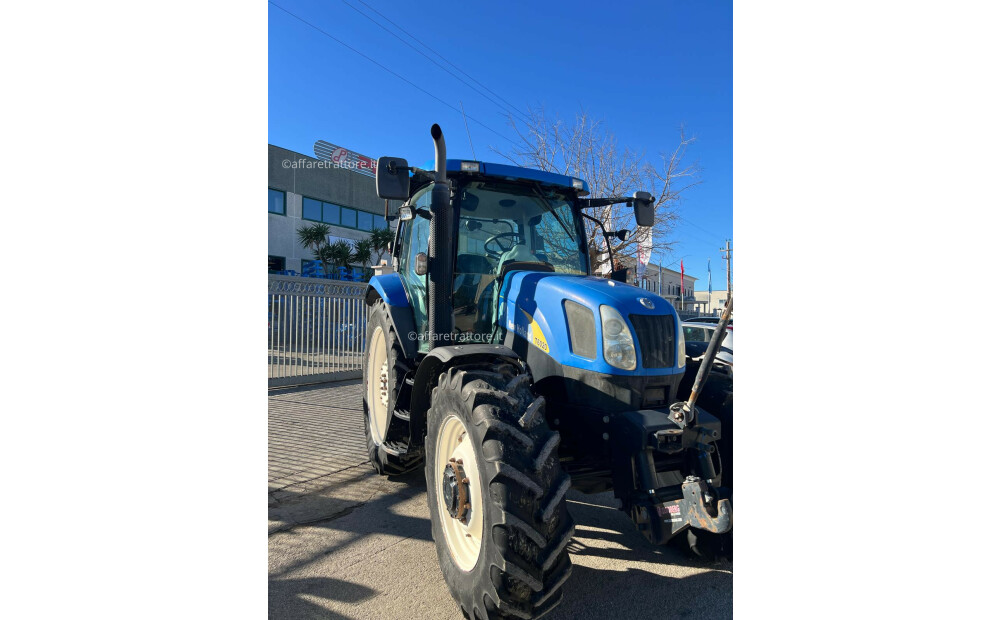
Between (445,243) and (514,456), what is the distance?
144cm

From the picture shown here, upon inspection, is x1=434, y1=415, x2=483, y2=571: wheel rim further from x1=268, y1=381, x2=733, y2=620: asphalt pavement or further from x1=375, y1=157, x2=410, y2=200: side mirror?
x1=375, y1=157, x2=410, y2=200: side mirror

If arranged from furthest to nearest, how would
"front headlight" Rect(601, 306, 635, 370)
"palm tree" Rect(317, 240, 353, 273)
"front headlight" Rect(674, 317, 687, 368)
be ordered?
"palm tree" Rect(317, 240, 353, 273)
"front headlight" Rect(674, 317, 687, 368)
"front headlight" Rect(601, 306, 635, 370)

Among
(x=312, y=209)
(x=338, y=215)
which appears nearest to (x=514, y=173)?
(x=312, y=209)

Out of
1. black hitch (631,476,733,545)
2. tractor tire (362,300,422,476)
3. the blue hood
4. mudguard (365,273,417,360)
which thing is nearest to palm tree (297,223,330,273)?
tractor tire (362,300,422,476)

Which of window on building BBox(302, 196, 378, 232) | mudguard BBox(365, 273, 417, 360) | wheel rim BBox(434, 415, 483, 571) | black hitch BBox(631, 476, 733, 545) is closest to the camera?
black hitch BBox(631, 476, 733, 545)

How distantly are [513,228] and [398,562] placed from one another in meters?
2.10

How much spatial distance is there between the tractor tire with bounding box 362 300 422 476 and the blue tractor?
0.07ft

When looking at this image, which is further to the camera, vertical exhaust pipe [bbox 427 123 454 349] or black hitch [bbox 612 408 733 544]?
vertical exhaust pipe [bbox 427 123 454 349]

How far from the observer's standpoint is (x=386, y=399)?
14.3ft

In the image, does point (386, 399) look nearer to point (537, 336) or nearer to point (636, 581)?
point (537, 336)

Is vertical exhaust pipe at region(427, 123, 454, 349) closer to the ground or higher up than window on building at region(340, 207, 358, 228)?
closer to the ground

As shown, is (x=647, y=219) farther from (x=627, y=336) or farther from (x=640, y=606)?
(x=640, y=606)

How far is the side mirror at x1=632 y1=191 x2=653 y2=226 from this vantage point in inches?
145
